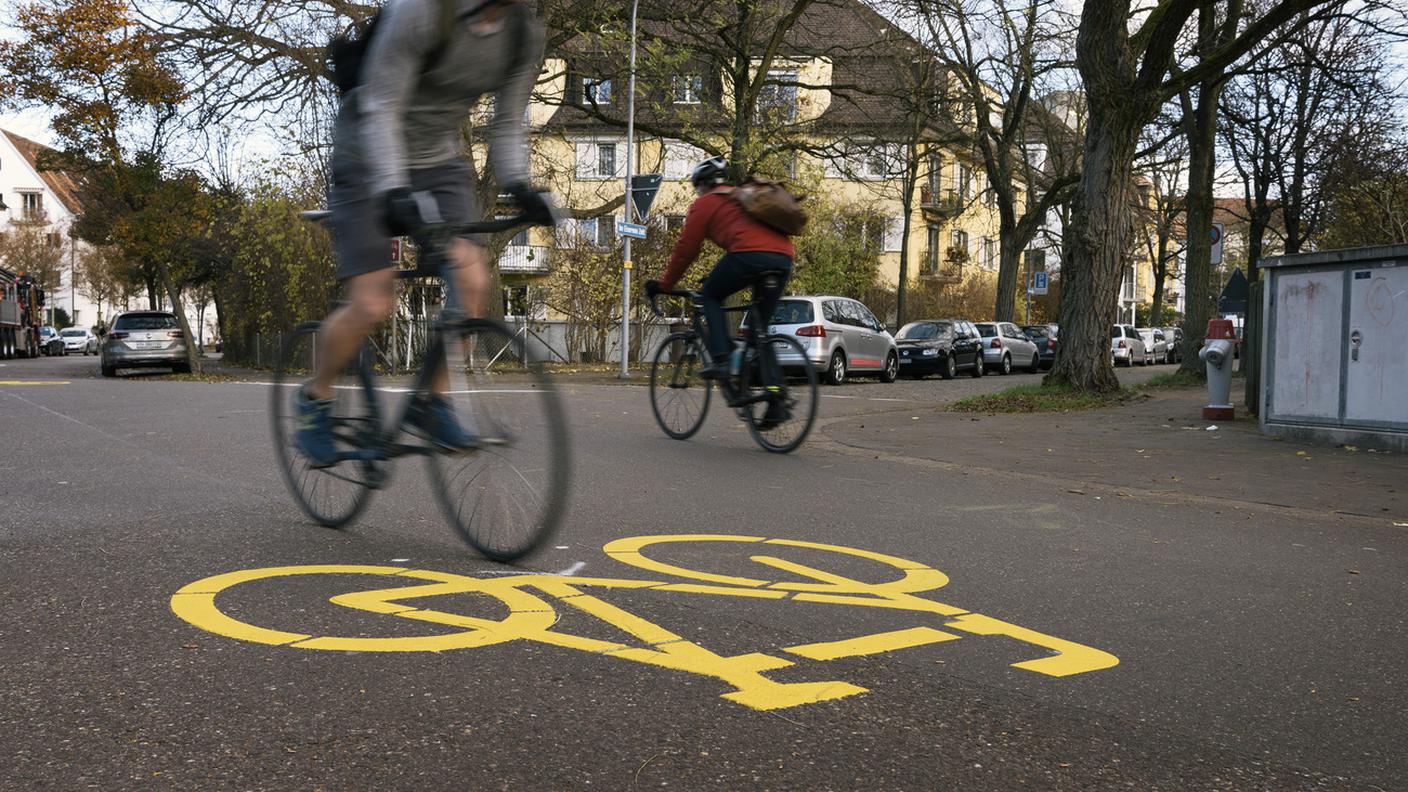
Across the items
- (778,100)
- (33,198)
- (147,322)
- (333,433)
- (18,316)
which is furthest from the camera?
(33,198)

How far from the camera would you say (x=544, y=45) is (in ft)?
82.1

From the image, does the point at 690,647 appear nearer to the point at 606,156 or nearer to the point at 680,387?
the point at 680,387

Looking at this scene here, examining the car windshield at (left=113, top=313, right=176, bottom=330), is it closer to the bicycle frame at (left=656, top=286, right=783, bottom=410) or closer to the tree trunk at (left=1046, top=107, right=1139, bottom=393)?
the tree trunk at (left=1046, top=107, right=1139, bottom=393)

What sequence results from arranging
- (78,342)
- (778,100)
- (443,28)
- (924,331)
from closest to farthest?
1. (443,28)
2. (778,100)
3. (924,331)
4. (78,342)

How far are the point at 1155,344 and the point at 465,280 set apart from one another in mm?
51619

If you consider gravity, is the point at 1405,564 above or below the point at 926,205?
below

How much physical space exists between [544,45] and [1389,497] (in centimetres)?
1974

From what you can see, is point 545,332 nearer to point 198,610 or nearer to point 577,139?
point 577,139

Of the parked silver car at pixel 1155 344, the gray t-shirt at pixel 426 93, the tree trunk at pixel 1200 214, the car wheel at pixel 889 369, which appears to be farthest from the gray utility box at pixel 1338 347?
the parked silver car at pixel 1155 344

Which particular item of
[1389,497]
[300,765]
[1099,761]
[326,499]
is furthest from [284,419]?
[1389,497]

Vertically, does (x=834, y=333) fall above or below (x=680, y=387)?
above

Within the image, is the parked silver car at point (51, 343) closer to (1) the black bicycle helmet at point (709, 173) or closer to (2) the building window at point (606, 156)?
(2) the building window at point (606, 156)

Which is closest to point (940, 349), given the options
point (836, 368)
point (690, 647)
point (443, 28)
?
point (836, 368)

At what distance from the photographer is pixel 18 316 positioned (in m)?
51.9
